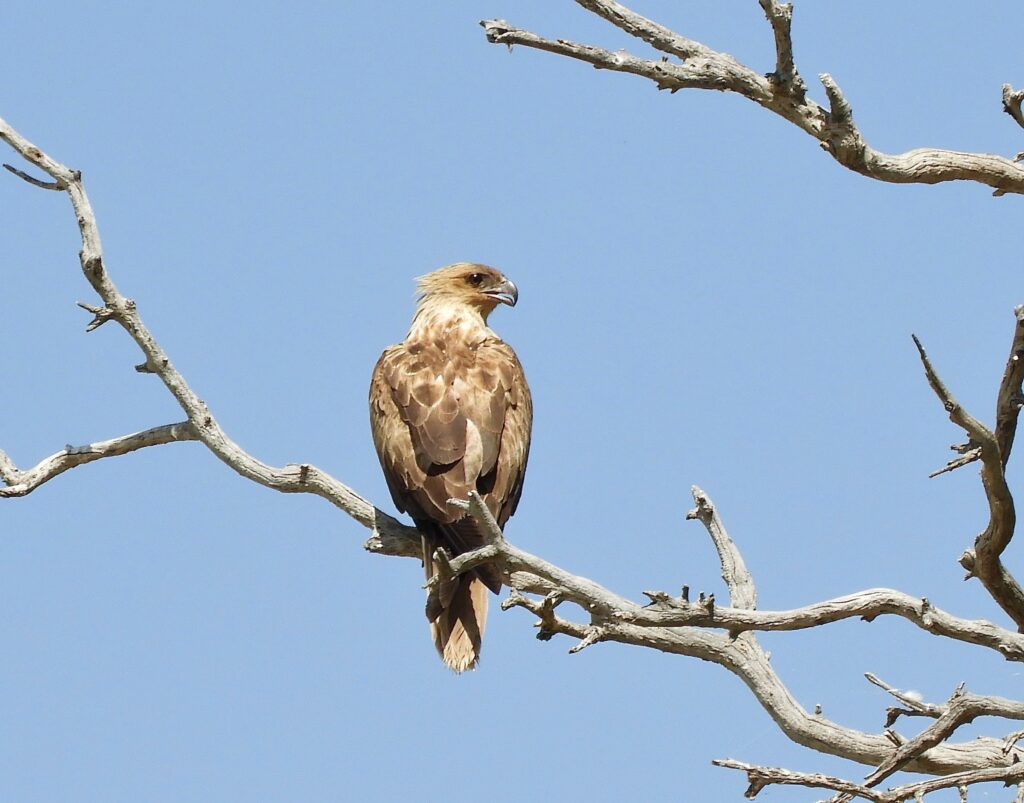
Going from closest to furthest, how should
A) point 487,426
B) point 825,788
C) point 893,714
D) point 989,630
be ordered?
point 825,788, point 989,630, point 893,714, point 487,426

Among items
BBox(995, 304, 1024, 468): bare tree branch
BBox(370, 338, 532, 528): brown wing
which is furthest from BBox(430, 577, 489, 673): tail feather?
BBox(995, 304, 1024, 468): bare tree branch

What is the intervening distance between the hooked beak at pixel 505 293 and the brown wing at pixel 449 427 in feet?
3.56

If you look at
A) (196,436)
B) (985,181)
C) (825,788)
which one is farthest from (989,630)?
(196,436)

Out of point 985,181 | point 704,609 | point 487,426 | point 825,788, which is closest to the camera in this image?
point 825,788

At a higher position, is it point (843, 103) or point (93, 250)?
point (93, 250)

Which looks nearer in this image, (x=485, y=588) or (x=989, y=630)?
(x=989, y=630)

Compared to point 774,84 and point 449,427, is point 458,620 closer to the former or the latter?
point 449,427

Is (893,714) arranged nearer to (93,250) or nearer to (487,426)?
(487,426)

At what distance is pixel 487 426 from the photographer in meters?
6.56

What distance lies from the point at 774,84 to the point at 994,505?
64.9 inches

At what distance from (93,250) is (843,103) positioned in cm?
287

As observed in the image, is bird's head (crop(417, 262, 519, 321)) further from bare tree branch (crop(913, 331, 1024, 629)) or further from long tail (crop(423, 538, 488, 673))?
bare tree branch (crop(913, 331, 1024, 629))

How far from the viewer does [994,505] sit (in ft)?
16.4

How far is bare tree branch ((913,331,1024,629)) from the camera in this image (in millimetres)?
4461
